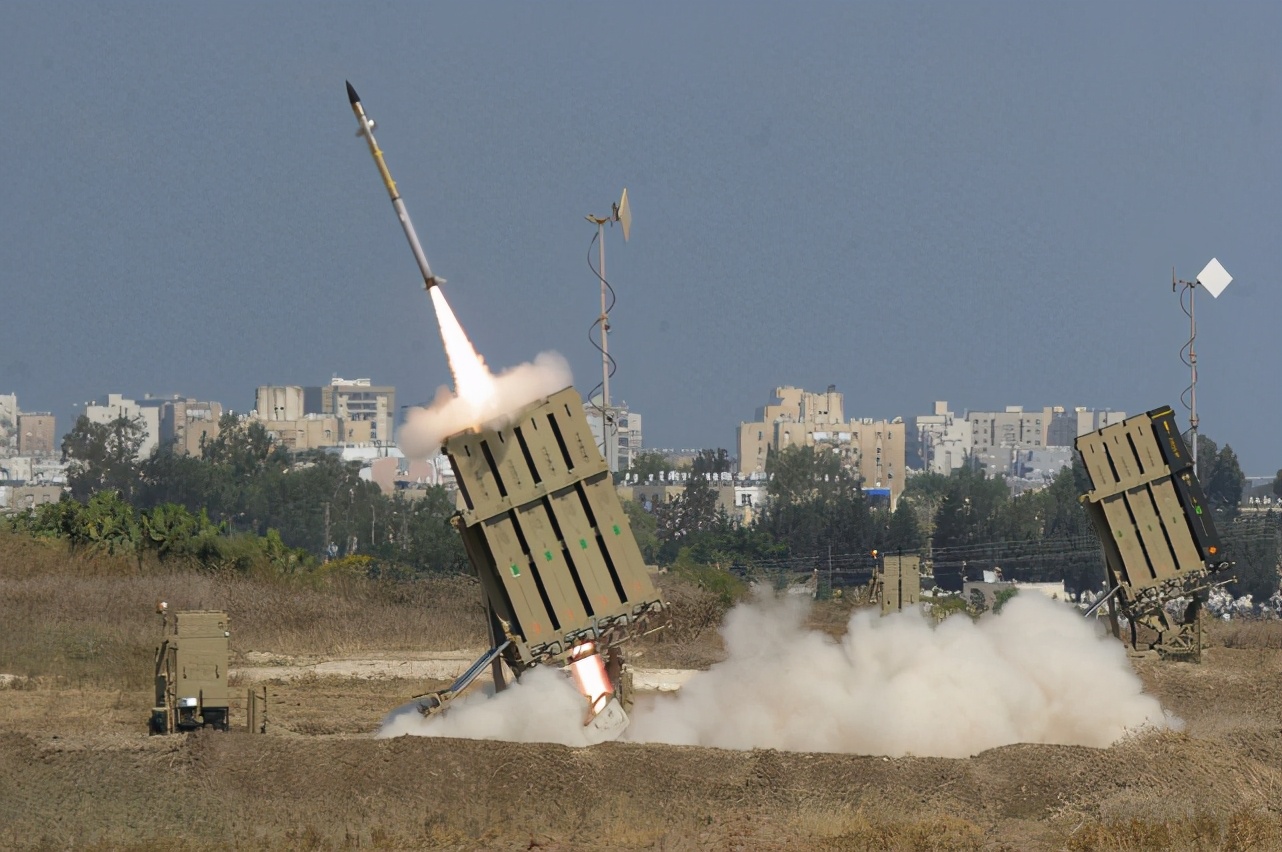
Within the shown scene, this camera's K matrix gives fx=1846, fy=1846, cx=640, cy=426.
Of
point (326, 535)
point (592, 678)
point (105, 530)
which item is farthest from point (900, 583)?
point (326, 535)

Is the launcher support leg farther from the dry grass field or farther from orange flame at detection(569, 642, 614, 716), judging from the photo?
the dry grass field

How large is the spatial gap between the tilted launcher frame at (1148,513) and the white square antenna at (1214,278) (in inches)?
313

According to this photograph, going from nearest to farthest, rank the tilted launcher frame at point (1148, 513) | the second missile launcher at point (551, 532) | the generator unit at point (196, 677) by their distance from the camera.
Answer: the generator unit at point (196, 677) → the second missile launcher at point (551, 532) → the tilted launcher frame at point (1148, 513)

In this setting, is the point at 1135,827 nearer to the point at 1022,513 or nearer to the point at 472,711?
the point at 472,711

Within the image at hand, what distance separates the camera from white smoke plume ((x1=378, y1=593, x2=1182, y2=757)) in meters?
18.6

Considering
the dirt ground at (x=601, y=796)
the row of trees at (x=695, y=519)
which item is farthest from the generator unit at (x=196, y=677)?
the row of trees at (x=695, y=519)

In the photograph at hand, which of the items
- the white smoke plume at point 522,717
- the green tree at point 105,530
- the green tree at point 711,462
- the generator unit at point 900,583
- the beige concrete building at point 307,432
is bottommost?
the white smoke plume at point 522,717

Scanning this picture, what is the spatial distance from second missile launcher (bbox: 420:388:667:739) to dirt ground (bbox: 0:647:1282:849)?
148cm

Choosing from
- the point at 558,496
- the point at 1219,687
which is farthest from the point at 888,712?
the point at 1219,687

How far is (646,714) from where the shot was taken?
62.4 ft

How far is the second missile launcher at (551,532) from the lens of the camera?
687 inches

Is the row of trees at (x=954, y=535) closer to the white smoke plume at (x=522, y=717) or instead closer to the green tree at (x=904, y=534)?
the green tree at (x=904, y=534)

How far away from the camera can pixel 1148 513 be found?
25.8 m

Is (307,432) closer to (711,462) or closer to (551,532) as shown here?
(711,462)
